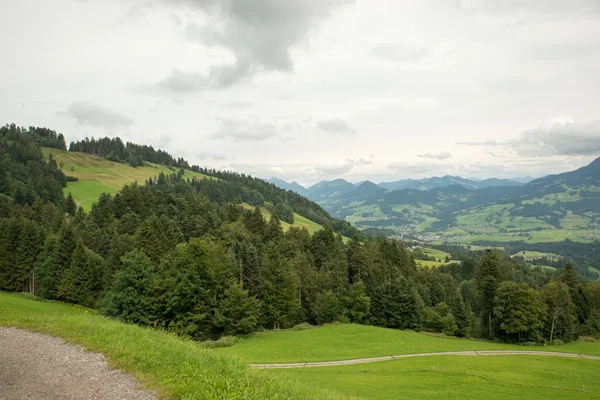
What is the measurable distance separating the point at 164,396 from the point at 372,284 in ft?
211

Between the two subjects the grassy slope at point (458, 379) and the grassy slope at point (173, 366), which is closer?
the grassy slope at point (173, 366)

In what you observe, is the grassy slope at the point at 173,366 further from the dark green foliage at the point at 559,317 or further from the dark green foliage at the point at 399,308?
the dark green foliage at the point at 559,317

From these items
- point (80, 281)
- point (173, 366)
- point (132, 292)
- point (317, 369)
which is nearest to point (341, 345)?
point (317, 369)

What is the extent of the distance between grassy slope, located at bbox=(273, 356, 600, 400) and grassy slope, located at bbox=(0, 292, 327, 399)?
851cm

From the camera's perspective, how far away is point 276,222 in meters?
83.4

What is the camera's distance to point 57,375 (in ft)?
37.4

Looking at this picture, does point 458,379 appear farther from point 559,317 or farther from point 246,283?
point 559,317

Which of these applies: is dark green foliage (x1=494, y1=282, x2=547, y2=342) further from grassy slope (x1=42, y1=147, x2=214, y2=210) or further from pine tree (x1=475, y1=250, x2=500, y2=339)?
grassy slope (x1=42, y1=147, x2=214, y2=210)

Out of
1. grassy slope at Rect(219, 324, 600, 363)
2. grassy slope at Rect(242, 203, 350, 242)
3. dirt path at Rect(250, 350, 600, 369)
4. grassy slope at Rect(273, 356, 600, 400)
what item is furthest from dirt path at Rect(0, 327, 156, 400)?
grassy slope at Rect(242, 203, 350, 242)

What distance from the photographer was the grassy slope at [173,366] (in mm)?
10508

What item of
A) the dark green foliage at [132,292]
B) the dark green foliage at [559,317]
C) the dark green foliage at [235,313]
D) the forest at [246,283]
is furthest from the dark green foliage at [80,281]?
the dark green foliage at [559,317]

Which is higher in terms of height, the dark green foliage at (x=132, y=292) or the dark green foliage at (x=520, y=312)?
the dark green foliage at (x=132, y=292)

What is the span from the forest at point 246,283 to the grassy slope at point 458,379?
2010cm

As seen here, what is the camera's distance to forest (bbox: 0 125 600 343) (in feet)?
147
